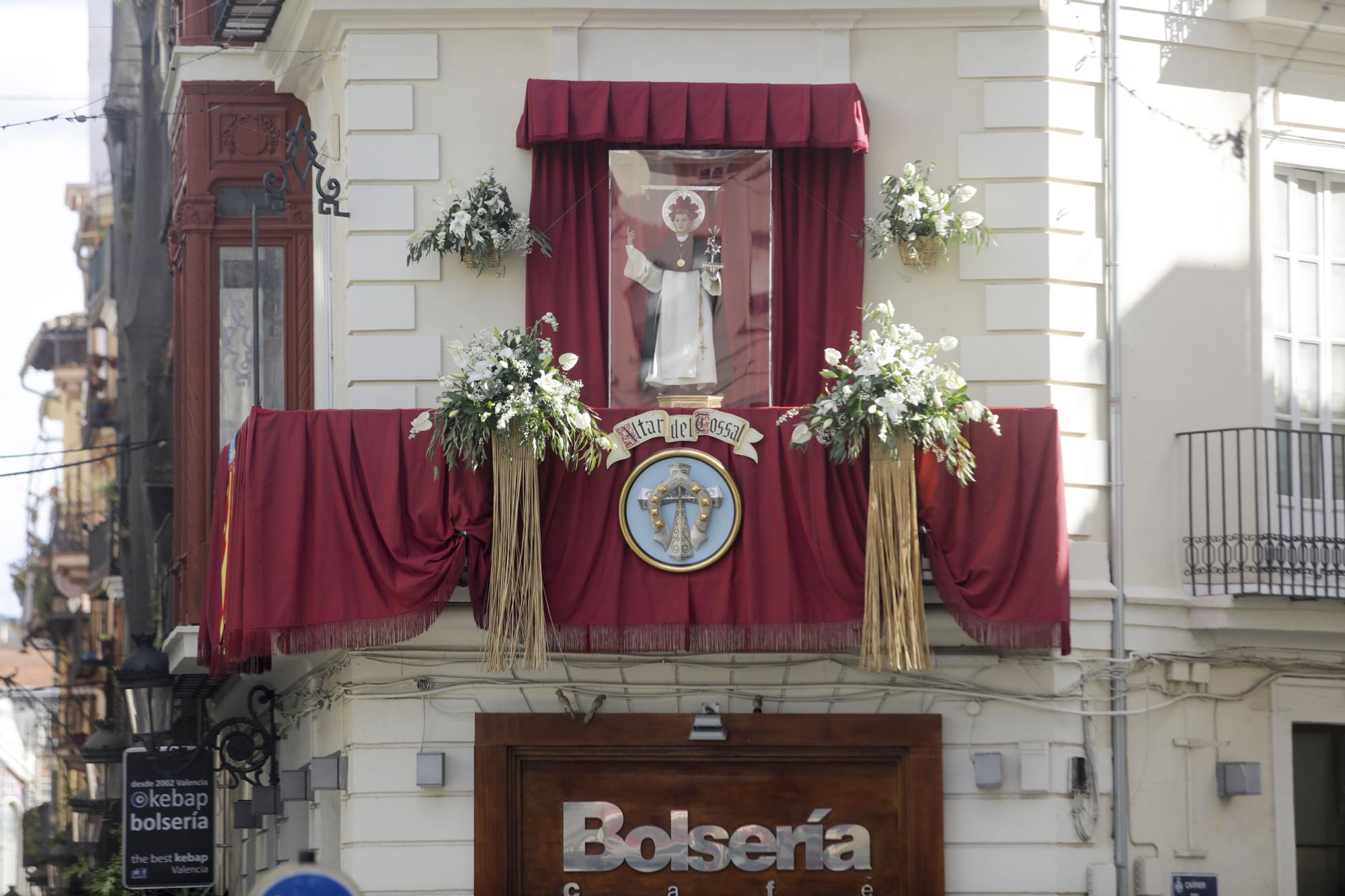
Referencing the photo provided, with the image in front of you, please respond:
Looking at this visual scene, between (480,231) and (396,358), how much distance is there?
1.14 metres

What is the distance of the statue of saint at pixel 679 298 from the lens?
45.0 ft

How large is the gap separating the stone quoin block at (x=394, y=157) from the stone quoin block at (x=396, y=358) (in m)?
1.23

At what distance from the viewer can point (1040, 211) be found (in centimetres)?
1368

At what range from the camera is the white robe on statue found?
45.0 feet

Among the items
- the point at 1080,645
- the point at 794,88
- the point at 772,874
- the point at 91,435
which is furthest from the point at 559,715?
the point at 91,435

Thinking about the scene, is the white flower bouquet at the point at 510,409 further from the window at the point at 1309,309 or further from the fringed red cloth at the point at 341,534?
the window at the point at 1309,309

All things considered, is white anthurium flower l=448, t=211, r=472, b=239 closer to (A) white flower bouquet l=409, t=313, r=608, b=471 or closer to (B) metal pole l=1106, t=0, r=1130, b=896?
(A) white flower bouquet l=409, t=313, r=608, b=471

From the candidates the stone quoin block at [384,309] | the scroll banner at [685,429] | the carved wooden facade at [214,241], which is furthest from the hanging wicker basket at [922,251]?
the carved wooden facade at [214,241]

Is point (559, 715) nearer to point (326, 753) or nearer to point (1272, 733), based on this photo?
point (326, 753)

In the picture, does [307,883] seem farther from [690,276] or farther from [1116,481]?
[1116,481]

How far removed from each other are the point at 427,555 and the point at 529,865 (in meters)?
2.33

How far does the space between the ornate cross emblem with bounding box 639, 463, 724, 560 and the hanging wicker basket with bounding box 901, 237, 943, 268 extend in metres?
2.34

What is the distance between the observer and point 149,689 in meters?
15.5

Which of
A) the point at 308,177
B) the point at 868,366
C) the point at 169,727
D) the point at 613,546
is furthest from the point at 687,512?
the point at 169,727
